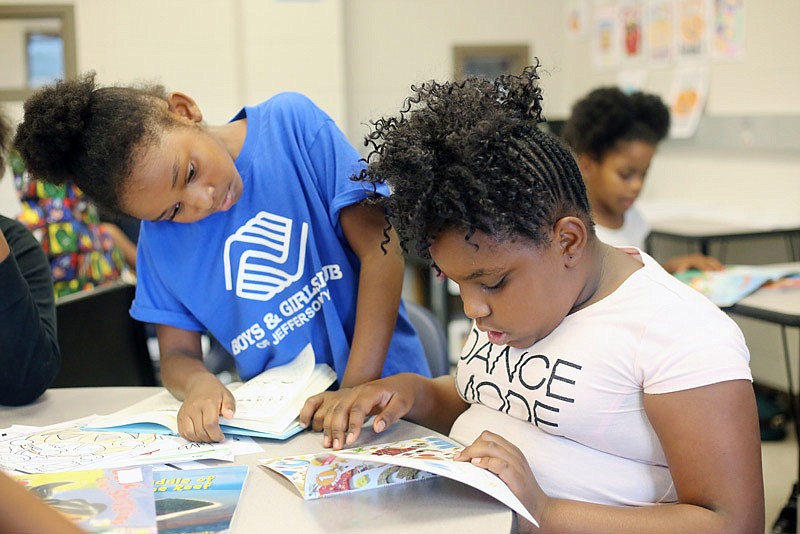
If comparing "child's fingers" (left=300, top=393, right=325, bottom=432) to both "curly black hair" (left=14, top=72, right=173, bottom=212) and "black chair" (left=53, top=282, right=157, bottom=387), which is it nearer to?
"curly black hair" (left=14, top=72, right=173, bottom=212)

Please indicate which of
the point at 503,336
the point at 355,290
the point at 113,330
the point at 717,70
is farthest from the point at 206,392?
the point at 717,70

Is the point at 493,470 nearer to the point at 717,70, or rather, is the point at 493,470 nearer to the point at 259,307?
the point at 259,307

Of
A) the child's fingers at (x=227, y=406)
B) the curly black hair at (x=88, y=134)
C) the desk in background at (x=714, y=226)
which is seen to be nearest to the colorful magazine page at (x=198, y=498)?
the child's fingers at (x=227, y=406)

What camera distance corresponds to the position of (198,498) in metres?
1.00

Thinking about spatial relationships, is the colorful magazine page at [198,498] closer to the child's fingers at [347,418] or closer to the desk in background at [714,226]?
the child's fingers at [347,418]

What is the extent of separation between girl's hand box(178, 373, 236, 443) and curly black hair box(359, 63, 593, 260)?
37 centimetres

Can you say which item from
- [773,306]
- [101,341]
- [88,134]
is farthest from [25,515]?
[773,306]

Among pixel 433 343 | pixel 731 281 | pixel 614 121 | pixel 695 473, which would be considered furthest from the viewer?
pixel 614 121

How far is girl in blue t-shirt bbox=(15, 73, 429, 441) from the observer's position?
1299 millimetres

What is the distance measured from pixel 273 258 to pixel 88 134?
0.34 meters

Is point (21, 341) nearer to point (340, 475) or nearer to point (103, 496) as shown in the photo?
point (103, 496)

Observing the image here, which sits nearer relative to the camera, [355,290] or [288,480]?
[288,480]

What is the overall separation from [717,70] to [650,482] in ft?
11.1

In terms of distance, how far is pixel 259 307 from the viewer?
1.40 metres
